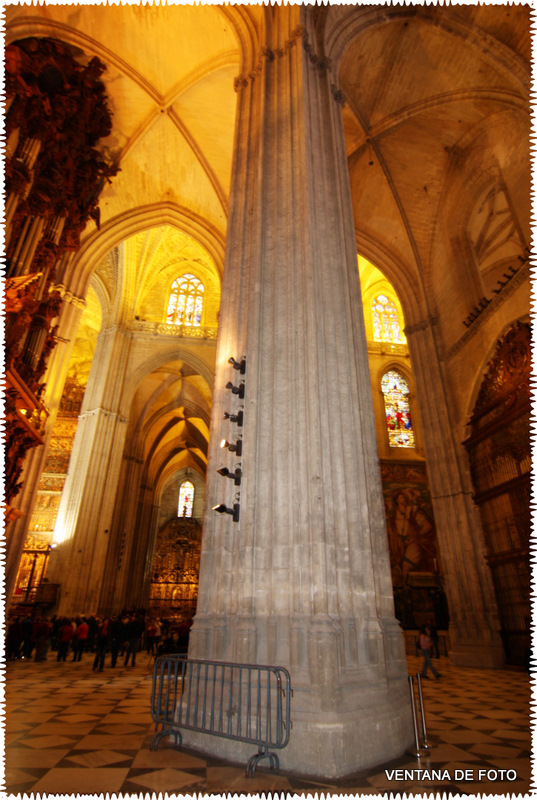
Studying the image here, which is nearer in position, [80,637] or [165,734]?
[165,734]

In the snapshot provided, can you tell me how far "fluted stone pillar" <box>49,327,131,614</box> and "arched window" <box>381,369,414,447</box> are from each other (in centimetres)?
1182

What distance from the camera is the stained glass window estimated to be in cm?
2314

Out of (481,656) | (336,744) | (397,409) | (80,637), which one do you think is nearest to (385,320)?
(397,409)

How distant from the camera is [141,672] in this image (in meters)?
9.98

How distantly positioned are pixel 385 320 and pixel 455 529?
45.5 ft

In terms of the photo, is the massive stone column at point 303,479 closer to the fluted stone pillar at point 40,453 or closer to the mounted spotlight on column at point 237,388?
the mounted spotlight on column at point 237,388

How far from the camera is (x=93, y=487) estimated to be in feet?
55.1

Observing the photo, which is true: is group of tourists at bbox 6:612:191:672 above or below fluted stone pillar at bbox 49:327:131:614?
below

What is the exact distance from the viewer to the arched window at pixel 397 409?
20656 mm

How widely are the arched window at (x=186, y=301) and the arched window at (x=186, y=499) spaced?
21.3 meters

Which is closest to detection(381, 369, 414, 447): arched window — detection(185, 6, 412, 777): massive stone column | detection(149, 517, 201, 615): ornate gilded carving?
detection(185, 6, 412, 777): massive stone column

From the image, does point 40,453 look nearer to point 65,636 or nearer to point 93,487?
point 65,636

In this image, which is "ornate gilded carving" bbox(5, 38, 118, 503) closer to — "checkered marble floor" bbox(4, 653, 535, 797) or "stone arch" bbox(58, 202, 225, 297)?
"stone arch" bbox(58, 202, 225, 297)

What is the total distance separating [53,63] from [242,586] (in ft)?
41.1
